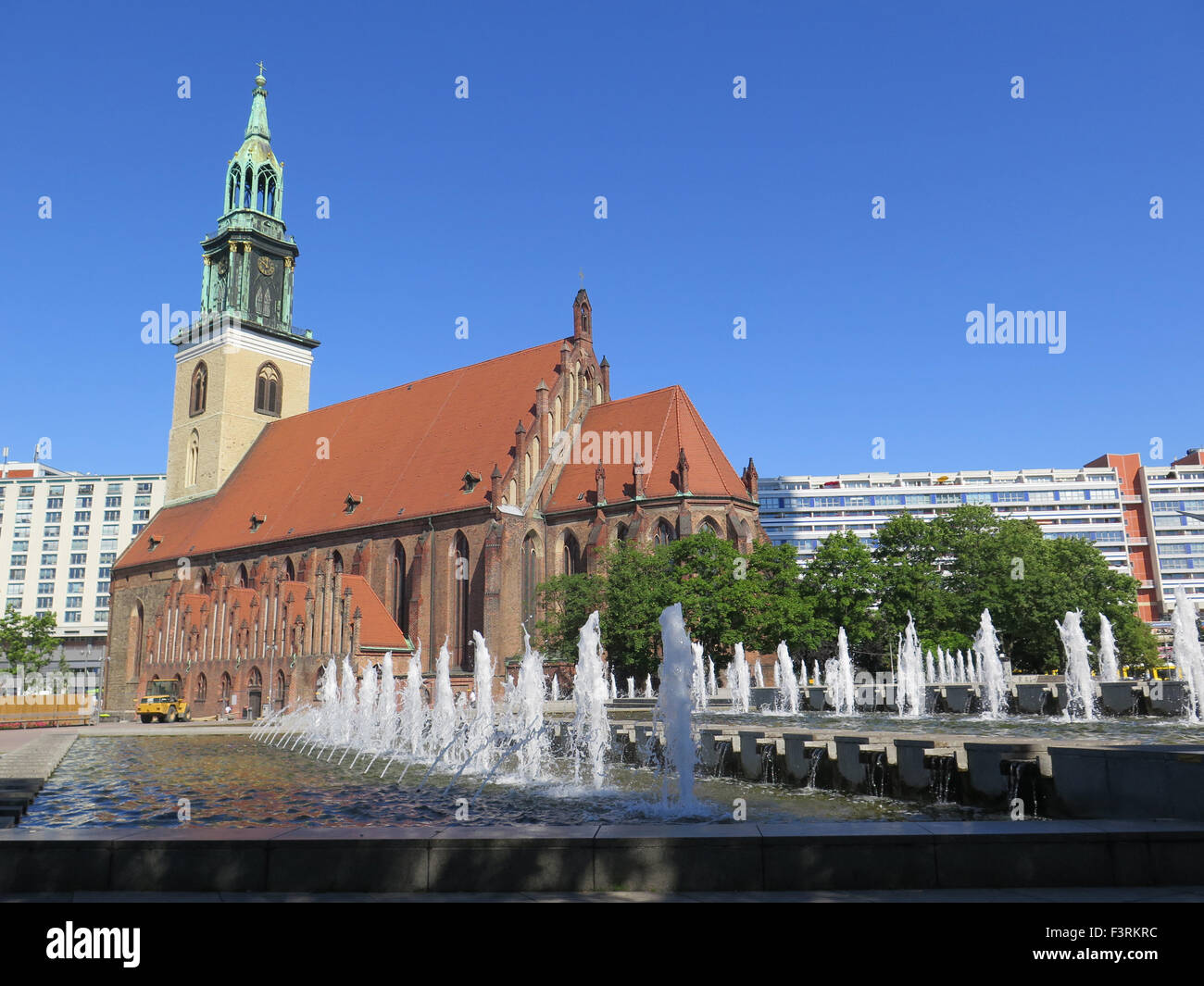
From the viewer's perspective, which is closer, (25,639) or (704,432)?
(704,432)

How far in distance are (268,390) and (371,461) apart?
1627 centimetres

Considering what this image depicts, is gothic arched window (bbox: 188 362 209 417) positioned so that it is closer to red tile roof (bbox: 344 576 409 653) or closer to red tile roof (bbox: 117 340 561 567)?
red tile roof (bbox: 117 340 561 567)

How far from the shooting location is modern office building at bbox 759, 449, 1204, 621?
125188 mm

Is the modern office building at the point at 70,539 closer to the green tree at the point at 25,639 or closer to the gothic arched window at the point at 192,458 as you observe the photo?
the green tree at the point at 25,639

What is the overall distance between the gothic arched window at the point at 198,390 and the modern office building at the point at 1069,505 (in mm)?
78907

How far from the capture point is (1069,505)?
130875 mm

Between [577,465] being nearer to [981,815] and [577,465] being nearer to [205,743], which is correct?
[205,743]

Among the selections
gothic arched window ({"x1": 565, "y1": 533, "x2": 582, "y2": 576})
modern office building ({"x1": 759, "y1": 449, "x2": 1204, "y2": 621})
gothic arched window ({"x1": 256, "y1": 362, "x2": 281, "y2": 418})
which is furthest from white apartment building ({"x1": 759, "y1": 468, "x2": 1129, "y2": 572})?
gothic arched window ({"x1": 565, "y1": 533, "x2": 582, "y2": 576})

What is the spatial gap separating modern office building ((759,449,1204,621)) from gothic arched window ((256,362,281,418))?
75248 mm

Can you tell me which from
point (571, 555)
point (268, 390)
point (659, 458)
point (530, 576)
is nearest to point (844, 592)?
point (659, 458)

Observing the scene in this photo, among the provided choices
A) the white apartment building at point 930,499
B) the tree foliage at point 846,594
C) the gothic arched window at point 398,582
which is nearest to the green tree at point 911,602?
the tree foliage at point 846,594

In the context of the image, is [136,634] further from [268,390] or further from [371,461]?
[371,461]

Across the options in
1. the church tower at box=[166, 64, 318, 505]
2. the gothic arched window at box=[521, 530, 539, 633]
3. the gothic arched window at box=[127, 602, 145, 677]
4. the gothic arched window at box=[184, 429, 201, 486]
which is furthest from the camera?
the gothic arched window at box=[184, 429, 201, 486]

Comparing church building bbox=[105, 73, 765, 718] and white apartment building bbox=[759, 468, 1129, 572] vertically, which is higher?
white apartment building bbox=[759, 468, 1129, 572]
